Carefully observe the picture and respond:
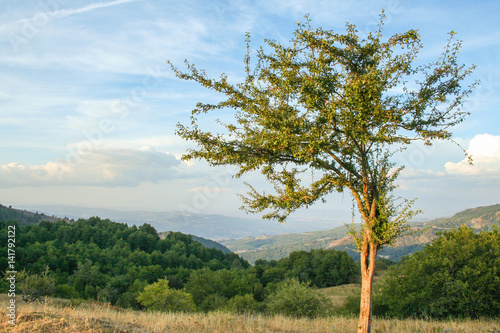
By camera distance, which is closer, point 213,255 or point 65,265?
point 65,265

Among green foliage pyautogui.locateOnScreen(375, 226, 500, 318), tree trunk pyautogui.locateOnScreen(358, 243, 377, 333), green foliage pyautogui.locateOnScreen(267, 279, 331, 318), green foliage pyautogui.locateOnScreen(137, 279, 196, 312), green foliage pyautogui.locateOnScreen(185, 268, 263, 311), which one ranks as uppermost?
tree trunk pyautogui.locateOnScreen(358, 243, 377, 333)

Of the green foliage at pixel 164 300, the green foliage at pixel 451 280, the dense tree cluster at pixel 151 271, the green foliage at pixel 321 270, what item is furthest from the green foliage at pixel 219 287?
the green foliage at pixel 451 280

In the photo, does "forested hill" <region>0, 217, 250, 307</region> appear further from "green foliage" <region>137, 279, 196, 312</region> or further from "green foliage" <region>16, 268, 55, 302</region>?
"green foliage" <region>16, 268, 55, 302</region>

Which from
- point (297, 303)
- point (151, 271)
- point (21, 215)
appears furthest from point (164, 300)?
point (21, 215)

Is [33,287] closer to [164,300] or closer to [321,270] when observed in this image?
[164,300]

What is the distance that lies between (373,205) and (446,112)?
12.4ft

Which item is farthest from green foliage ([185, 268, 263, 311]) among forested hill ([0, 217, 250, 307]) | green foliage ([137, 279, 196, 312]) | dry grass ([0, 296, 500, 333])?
dry grass ([0, 296, 500, 333])

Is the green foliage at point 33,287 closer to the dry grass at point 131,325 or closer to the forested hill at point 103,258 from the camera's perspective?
the forested hill at point 103,258

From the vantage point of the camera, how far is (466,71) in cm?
993

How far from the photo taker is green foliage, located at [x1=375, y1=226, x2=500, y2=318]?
2201 cm

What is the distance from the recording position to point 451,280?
23031 mm

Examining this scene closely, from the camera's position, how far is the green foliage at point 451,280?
22.0 m

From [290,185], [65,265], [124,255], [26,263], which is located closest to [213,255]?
[124,255]

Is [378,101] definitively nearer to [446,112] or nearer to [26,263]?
[446,112]
